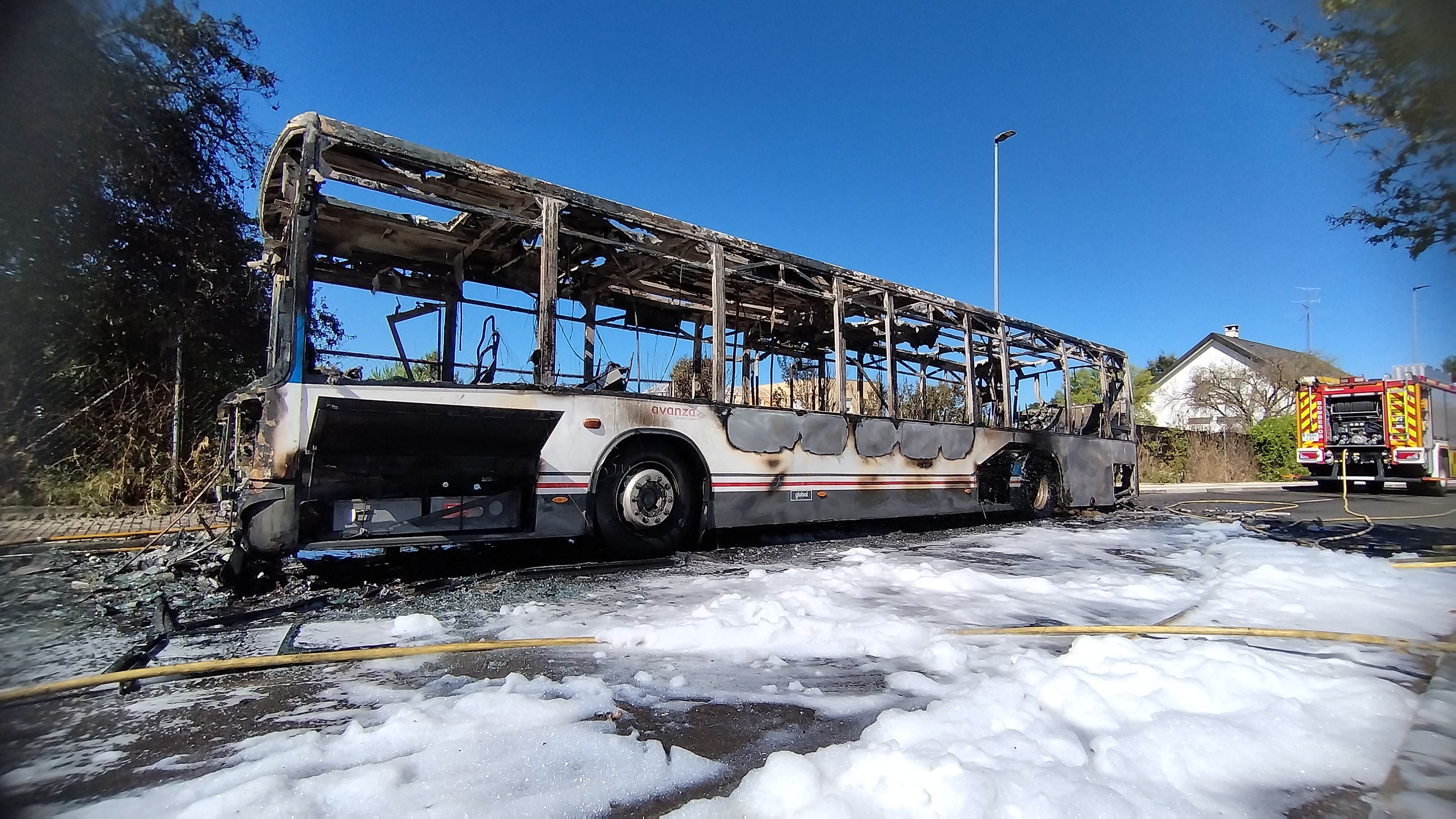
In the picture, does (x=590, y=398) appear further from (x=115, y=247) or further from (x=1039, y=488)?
(x=1039, y=488)

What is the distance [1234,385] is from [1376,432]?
22.6m

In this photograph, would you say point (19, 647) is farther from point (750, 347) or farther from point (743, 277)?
point (750, 347)

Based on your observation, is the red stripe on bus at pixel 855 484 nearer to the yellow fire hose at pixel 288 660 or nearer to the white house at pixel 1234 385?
the yellow fire hose at pixel 288 660

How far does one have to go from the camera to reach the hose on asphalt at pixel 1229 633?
3.12 meters

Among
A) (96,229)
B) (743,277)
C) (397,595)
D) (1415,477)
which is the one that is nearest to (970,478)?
(743,277)

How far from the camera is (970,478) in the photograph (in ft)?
29.7

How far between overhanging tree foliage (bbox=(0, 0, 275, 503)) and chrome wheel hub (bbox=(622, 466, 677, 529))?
139 inches

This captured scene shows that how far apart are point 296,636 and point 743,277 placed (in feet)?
17.7

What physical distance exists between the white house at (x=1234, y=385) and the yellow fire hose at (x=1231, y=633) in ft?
105

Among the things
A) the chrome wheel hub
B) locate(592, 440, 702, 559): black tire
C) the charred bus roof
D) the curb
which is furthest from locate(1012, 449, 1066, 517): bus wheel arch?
the curb

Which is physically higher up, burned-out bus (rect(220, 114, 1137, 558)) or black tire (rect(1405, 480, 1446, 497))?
burned-out bus (rect(220, 114, 1137, 558))

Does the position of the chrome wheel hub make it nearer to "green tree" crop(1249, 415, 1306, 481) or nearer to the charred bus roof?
the charred bus roof

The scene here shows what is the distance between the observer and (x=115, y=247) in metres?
5.60

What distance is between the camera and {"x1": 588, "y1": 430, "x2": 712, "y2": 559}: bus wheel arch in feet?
18.4
